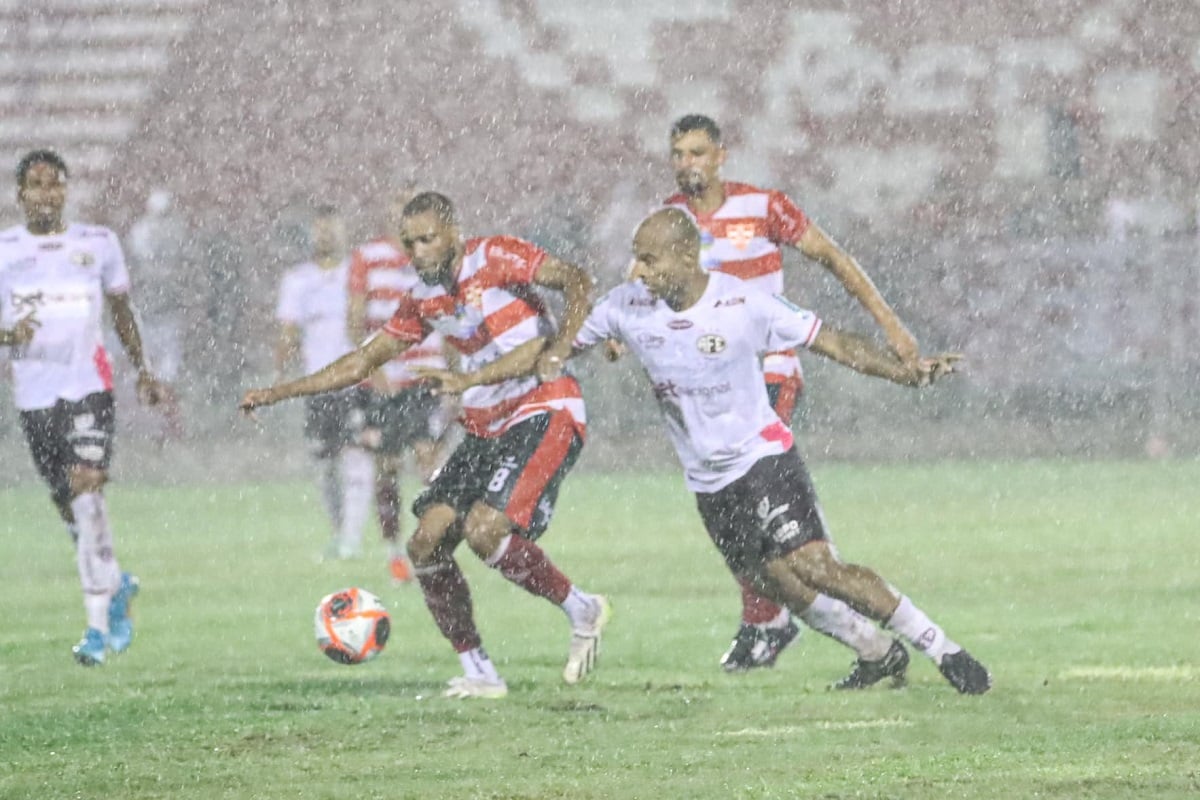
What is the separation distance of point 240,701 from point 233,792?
1.90m

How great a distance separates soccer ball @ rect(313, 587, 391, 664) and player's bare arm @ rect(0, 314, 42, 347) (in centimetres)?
182

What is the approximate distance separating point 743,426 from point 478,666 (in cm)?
125

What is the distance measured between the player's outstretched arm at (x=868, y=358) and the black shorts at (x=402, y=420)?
5301mm

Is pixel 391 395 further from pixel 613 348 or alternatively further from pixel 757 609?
pixel 613 348

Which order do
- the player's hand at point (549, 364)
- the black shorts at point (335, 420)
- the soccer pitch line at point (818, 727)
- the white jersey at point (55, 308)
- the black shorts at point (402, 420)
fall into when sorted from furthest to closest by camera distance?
1. the black shorts at point (335, 420)
2. the black shorts at point (402, 420)
3. the white jersey at point (55, 308)
4. the player's hand at point (549, 364)
5. the soccer pitch line at point (818, 727)

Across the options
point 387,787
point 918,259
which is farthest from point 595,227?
point 387,787

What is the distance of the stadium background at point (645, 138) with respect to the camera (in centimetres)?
2609

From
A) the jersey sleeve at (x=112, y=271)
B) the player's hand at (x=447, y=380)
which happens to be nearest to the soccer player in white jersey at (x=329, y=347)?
the jersey sleeve at (x=112, y=271)

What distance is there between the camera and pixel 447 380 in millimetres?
8828

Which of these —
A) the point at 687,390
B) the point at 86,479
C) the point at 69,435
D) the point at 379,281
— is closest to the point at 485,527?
the point at 687,390

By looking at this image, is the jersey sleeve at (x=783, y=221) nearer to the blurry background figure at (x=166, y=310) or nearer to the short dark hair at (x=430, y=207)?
the short dark hair at (x=430, y=207)

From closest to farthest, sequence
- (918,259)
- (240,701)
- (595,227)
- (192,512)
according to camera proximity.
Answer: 1. (240,701)
2. (192,512)
3. (918,259)
4. (595,227)

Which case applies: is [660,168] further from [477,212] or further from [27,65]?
[27,65]

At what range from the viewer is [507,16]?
3606 cm
